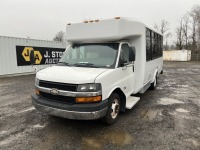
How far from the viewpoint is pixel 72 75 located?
158 inches

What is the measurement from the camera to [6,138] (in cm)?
412

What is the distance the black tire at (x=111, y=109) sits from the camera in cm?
447

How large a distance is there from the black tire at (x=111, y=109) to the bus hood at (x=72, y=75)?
0.76 m

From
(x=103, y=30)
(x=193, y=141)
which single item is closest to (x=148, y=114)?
(x=193, y=141)

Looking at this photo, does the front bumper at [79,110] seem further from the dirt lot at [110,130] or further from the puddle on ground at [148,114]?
the puddle on ground at [148,114]

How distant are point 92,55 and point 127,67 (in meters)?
1.07

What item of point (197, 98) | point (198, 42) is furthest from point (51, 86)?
point (198, 42)

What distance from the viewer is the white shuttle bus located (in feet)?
12.9

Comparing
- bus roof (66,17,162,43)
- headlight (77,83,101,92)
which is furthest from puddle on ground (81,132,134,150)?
bus roof (66,17,162,43)

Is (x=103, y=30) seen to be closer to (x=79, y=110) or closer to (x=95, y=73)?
(x=95, y=73)

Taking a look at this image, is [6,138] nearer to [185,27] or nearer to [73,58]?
A: [73,58]

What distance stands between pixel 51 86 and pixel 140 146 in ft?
7.60

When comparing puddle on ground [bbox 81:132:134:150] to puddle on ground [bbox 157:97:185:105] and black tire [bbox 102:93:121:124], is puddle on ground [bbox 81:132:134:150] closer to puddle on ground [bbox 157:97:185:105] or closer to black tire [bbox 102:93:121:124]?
black tire [bbox 102:93:121:124]

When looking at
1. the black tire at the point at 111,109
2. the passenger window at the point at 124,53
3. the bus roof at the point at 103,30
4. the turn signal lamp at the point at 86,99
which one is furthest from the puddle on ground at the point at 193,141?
the bus roof at the point at 103,30
